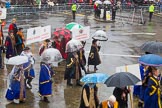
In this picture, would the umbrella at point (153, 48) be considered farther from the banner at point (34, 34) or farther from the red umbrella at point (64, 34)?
the red umbrella at point (64, 34)

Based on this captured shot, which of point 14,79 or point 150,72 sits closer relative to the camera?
point 150,72

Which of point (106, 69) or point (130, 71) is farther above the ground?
point (130, 71)

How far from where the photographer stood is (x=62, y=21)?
110 feet

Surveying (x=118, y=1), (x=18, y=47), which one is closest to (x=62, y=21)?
(x=118, y=1)

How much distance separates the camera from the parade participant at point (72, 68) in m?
13.5

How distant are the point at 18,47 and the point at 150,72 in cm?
786

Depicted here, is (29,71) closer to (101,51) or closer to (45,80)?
(45,80)

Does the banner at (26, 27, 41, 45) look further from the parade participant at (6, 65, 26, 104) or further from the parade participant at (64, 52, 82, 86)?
the parade participant at (6, 65, 26, 104)

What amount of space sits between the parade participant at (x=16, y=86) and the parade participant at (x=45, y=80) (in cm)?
53

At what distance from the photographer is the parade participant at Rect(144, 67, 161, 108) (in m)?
9.84

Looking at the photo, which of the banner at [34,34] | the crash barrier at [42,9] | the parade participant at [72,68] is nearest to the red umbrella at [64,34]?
the banner at [34,34]

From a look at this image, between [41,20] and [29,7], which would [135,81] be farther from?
[29,7]

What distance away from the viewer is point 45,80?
466 inches

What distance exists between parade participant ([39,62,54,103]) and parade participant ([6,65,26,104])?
20.8 inches
